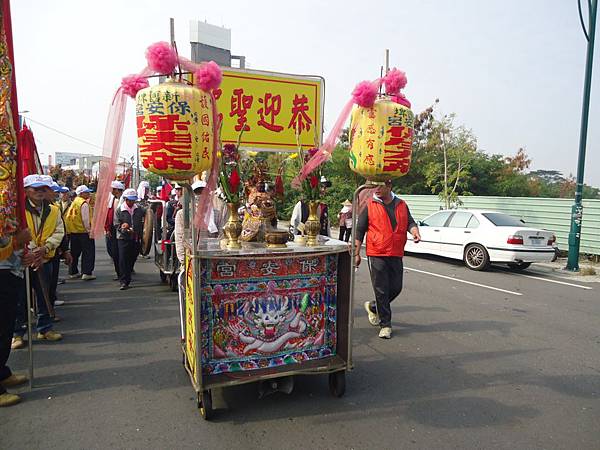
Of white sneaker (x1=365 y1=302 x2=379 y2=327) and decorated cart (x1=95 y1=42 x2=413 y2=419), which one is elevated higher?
decorated cart (x1=95 y1=42 x2=413 y2=419)

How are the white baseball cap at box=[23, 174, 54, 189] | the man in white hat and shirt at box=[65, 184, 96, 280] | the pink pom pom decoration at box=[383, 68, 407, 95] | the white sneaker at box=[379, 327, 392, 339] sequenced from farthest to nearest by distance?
the man in white hat and shirt at box=[65, 184, 96, 280], the white sneaker at box=[379, 327, 392, 339], the white baseball cap at box=[23, 174, 54, 189], the pink pom pom decoration at box=[383, 68, 407, 95]

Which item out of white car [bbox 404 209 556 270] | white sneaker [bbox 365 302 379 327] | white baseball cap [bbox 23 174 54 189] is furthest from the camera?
white car [bbox 404 209 556 270]

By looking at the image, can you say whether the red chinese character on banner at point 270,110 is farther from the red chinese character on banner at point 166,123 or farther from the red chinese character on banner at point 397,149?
the red chinese character on banner at point 166,123

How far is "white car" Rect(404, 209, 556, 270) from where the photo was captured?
9.13 m

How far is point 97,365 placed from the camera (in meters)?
4.09

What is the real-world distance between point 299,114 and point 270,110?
0.33 metres

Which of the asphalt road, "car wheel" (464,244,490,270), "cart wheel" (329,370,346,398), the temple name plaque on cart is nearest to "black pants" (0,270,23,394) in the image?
the asphalt road

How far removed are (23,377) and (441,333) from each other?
4.38 m

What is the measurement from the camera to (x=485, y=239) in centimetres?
955

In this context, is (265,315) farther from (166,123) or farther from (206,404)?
(166,123)

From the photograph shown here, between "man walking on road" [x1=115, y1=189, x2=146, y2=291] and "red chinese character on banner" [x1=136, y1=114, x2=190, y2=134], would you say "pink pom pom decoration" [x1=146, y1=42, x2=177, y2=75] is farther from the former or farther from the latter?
"man walking on road" [x1=115, y1=189, x2=146, y2=291]

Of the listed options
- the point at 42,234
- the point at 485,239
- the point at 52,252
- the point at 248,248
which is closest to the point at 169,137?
the point at 248,248

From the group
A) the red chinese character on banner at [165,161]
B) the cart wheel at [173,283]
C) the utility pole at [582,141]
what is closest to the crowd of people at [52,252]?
the red chinese character on banner at [165,161]

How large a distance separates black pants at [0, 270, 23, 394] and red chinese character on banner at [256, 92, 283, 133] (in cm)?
270
